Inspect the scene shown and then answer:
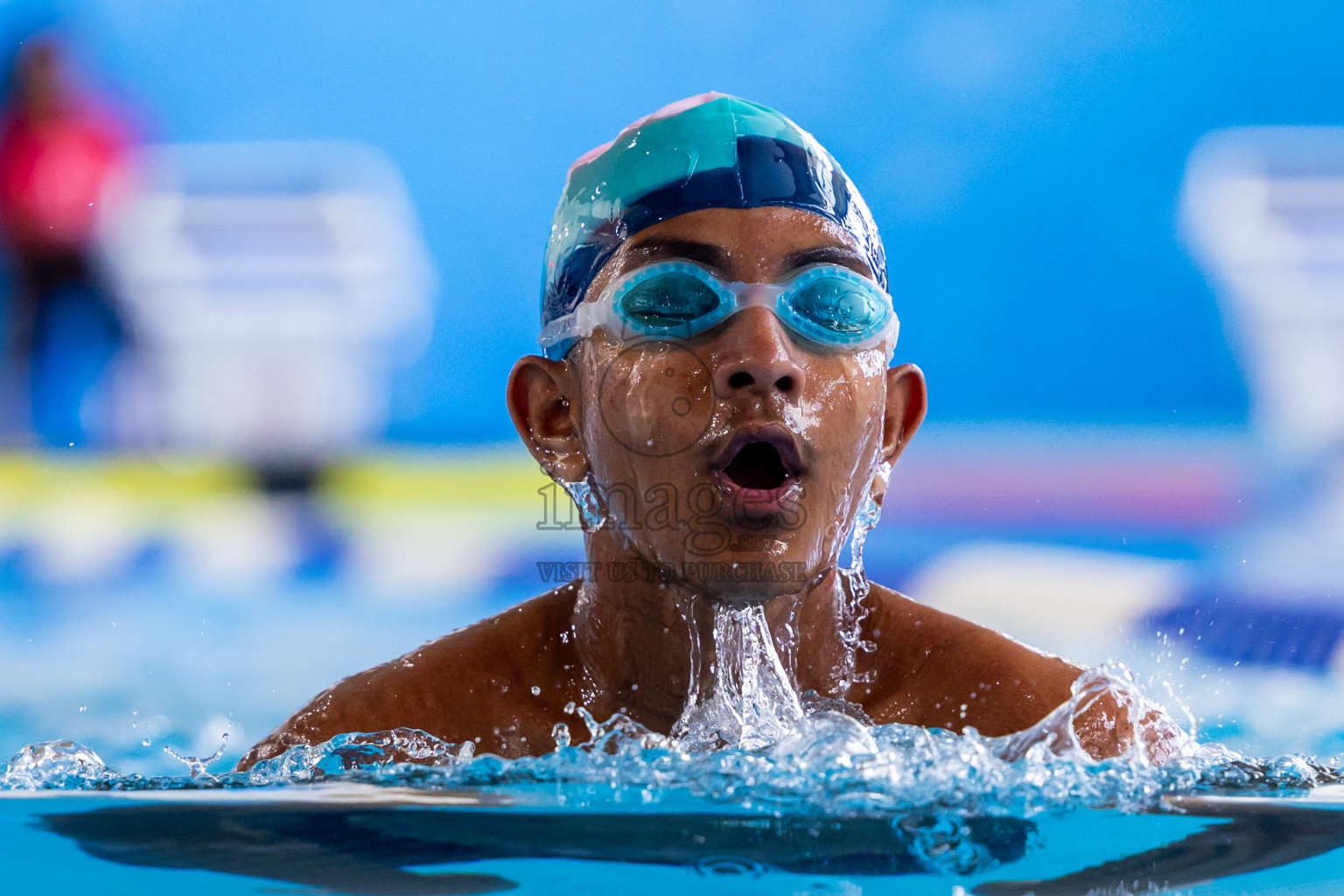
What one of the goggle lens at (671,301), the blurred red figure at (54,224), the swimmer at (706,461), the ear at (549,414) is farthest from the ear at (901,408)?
the blurred red figure at (54,224)

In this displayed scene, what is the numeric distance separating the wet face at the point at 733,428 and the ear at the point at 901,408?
0.16 m

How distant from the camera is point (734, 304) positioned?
207cm

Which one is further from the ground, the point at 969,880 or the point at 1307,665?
the point at 1307,665

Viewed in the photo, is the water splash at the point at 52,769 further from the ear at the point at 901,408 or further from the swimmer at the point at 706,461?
the ear at the point at 901,408

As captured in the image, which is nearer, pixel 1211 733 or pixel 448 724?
pixel 448 724

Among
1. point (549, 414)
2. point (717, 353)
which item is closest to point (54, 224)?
point (549, 414)

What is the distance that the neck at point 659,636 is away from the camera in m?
2.22

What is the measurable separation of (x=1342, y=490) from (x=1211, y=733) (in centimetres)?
325

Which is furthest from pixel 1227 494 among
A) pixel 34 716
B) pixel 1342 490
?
pixel 34 716

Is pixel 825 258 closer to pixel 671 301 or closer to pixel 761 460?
pixel 671 301

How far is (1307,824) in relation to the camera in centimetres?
146

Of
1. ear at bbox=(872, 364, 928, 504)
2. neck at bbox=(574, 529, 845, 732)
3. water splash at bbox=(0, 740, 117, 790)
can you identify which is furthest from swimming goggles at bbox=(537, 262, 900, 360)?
water splash at bbox=(0, 740, 117, 790)

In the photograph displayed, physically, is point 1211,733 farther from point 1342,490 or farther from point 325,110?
point 325,110

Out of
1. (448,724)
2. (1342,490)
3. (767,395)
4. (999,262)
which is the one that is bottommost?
(448,724)
